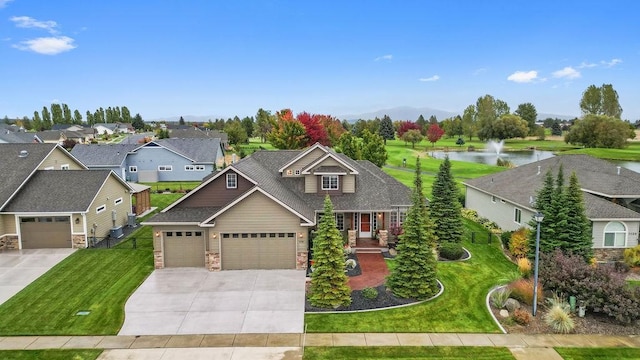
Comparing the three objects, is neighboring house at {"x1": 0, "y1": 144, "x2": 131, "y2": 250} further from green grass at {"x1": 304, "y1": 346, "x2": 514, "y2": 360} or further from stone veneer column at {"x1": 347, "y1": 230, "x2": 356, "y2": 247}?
green grass at {"x1": 304, "y1": 346, "x2": 514, "y2": 360}

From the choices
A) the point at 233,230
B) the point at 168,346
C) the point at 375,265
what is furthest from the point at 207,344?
the point at 375,265

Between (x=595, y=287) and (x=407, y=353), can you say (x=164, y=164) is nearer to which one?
(x=407, y=353)

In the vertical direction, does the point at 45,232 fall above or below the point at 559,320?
above

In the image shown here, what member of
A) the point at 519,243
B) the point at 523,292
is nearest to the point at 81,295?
the point at 523,292

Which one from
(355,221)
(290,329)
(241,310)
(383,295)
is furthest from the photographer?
(355,221)

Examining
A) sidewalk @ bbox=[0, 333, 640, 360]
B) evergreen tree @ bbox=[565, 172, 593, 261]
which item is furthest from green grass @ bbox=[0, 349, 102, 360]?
evergreen tree @ bbox=[565, 172, 593, 261]

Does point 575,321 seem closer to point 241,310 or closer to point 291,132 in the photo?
point 241,310

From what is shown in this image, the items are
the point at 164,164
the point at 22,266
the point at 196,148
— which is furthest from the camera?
the point at 196,148
